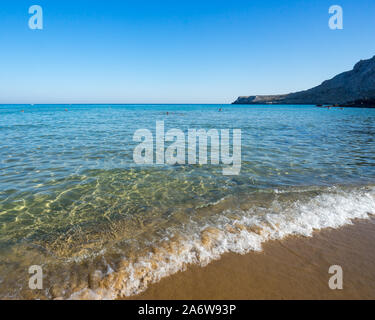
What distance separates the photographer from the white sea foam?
3647 millimetres

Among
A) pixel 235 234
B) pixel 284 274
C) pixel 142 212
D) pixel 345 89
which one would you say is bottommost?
pixel 284 274

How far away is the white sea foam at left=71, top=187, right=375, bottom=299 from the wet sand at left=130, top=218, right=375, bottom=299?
237 mm

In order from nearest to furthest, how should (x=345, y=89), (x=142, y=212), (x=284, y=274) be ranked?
(x=284, y=274)
(x=142, y=212)
(x=345, y=89)

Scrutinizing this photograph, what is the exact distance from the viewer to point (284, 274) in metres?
3.78

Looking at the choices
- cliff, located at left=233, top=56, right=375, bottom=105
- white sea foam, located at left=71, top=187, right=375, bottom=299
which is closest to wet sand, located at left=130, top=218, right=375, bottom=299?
white sea foam, located at left=71, top=187, right=375, bottom=299

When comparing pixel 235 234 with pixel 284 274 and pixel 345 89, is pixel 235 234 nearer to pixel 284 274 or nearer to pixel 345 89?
pixel 284 274

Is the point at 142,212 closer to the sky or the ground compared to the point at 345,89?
closer to the ground

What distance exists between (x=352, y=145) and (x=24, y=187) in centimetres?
2033

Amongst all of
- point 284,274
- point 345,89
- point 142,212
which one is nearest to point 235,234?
point 284,274

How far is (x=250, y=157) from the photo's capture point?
11906 mm

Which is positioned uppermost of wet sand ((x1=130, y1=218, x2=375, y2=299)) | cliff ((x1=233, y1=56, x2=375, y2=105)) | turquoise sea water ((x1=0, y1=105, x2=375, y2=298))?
cliff ((x1=233, y1=56, x2=375, y2=105))

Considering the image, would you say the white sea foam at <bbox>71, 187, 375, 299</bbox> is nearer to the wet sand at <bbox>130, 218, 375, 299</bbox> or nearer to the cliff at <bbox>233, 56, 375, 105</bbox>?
the wet sand at <bbox>130, 218, 375, 299</bbox>

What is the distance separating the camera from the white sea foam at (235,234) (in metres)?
3.65

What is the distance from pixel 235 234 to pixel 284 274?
1387 millimetres
